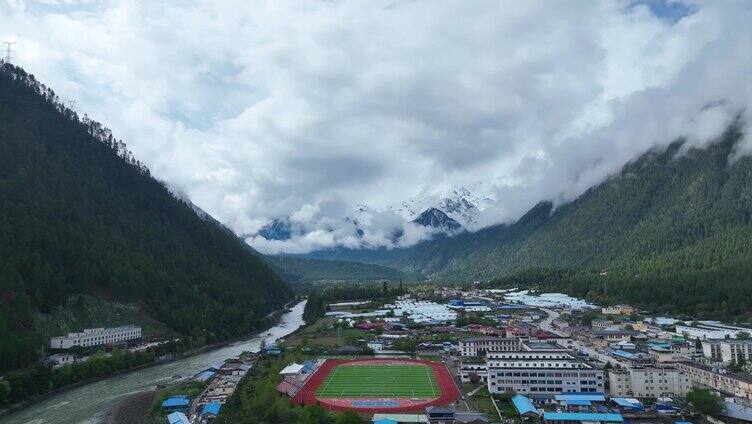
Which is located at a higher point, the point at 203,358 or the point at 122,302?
the point at 122,302

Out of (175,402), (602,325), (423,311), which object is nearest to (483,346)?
(602,325)

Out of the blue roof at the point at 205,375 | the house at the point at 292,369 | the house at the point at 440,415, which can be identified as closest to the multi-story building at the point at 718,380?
the house at the point at 440,415

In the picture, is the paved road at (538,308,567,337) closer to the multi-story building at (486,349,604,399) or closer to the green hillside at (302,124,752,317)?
the green hillside at (302,124,752,317)

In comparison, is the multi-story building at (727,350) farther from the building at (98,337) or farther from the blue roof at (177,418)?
the building at (98,337)

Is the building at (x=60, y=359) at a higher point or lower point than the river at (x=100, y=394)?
higher

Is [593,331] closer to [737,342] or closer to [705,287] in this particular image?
[737,342]

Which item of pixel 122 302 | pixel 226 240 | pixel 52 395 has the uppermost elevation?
pixel 226 240

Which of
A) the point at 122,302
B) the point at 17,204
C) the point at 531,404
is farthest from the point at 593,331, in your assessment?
the point at 17,204
